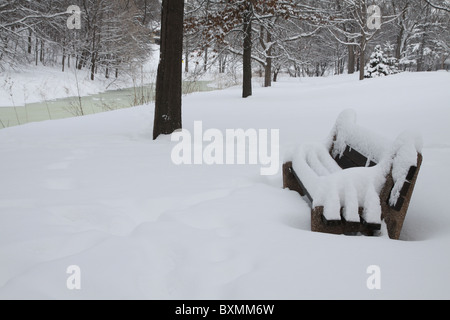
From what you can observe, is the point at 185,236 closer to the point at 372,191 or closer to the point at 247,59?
the point at 372,191

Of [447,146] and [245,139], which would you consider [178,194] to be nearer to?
[245,139]

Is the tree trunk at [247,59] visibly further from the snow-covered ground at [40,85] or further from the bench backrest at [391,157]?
the bench backrest at [391,157]

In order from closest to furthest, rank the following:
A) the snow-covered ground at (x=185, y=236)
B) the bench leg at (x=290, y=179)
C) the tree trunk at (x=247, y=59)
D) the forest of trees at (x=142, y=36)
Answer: the snow-covered ground at (x=185, y=236)
the bench leg at (x=290, y=179)
the tree trunk at (x=247, y=59)
the forest of trees at (x=142, y=36)

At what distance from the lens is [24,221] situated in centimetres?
238

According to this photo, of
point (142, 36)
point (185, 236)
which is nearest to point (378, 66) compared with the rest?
point (142, 36)

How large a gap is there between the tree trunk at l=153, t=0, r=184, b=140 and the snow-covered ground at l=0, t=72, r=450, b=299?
101cm

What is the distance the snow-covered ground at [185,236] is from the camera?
1630mm

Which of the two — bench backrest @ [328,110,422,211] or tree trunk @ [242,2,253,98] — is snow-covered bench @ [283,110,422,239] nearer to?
bench backrest @ [328,110,422,211]

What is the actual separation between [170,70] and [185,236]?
3859 millimetres

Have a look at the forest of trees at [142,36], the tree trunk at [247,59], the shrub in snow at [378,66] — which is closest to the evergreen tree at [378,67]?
the shrub in snow at [378,66]

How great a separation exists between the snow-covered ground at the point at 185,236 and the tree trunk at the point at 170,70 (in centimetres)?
101

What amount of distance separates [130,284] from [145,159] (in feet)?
9.32

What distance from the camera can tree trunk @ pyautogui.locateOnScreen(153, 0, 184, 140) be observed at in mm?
5267
